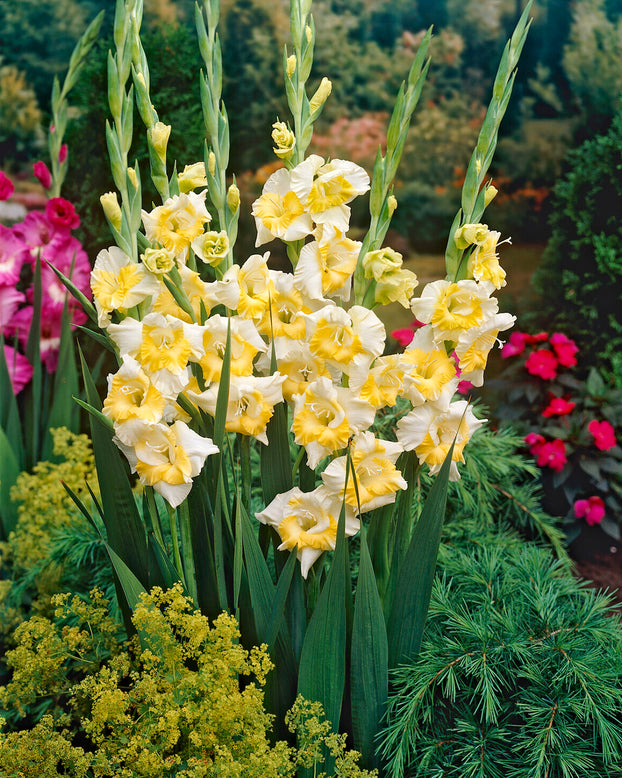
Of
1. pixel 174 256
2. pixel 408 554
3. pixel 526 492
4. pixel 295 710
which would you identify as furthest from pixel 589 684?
pixel 526 492

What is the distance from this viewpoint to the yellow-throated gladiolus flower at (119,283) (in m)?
1.14

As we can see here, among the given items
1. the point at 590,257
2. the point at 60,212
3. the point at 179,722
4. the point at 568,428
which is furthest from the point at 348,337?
the point at 590,257

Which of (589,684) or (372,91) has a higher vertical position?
(372,91)

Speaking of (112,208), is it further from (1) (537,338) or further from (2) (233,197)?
(1) (537,338)

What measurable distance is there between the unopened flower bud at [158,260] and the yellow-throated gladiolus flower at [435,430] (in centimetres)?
45

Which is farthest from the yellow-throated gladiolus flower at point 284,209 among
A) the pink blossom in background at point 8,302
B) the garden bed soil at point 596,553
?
the garden bed soil at point 596,553

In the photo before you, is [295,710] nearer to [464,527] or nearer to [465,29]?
[464,527]

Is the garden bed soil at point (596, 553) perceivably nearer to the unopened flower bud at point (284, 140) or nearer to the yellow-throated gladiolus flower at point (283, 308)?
the yellow-throated gladiolus flower at point (283, 308)

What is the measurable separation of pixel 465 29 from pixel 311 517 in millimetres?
3320

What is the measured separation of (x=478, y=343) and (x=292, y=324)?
0.31m

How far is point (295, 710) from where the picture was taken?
3.83ft

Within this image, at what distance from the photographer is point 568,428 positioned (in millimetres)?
3041

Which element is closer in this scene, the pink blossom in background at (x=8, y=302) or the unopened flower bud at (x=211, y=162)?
the unopened flower bud at (x=211, y=162)

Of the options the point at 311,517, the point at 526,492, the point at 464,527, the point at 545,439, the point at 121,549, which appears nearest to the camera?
the point at 311,517
